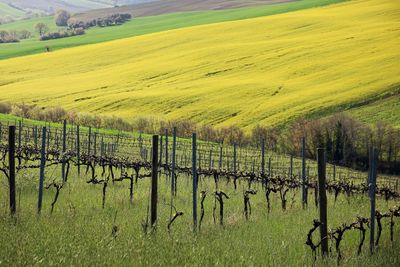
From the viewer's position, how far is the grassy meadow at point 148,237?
25.2 ft

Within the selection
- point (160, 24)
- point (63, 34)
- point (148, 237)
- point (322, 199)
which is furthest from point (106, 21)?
point (148, 237)

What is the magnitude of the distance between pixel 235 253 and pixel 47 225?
8.37 feet

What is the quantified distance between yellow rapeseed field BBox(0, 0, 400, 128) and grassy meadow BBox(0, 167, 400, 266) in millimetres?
33765

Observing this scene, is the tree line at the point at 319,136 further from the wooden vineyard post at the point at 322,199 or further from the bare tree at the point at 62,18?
the bare tree at the point at 62,18

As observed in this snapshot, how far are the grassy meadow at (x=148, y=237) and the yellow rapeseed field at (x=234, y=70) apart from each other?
33.8m

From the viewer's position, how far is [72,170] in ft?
66.2

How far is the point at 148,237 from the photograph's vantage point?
29.3 feet

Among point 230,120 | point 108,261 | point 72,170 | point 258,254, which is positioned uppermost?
point 108,261

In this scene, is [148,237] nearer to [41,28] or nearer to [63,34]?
[63,34]

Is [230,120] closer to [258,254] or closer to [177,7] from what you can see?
[258,254]

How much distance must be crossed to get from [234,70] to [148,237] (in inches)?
2222

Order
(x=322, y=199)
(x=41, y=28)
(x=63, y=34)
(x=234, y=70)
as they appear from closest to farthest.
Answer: (x=322, y=199) → (x=234, y=70) → (x=63, y=34) → (x=41, y=28)

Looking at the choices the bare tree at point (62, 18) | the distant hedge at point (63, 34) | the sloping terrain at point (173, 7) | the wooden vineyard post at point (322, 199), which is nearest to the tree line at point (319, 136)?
the wooden vineyard post at point (322, 199)

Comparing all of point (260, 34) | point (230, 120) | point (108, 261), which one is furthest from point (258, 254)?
point (260, 34)
